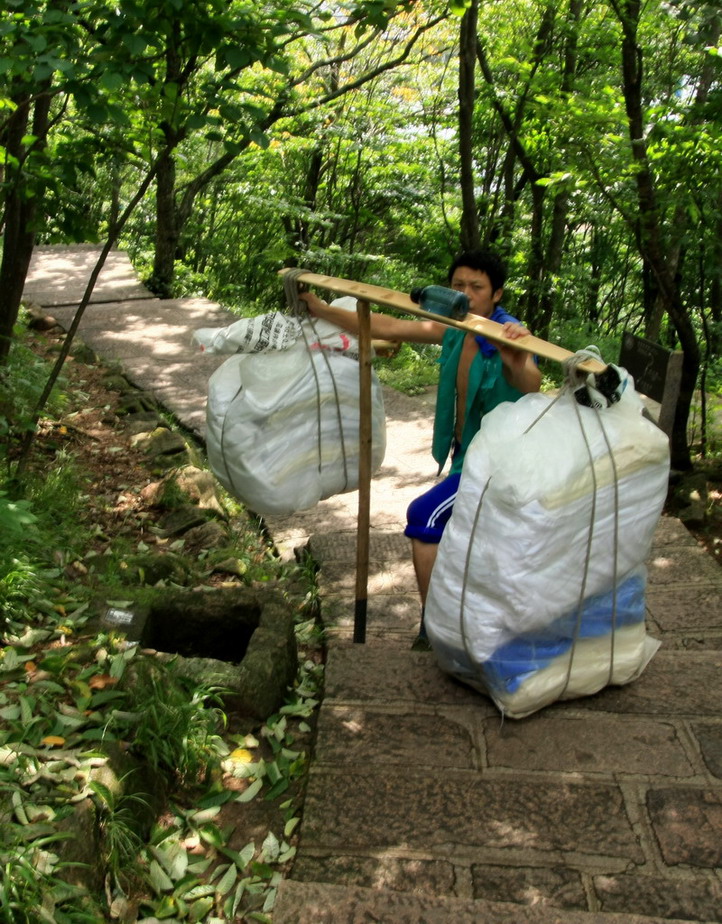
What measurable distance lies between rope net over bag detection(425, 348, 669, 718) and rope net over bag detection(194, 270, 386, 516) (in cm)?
76

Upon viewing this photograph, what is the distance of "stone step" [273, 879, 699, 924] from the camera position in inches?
81.7

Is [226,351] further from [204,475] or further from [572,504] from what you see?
[204,475]

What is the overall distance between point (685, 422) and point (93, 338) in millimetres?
5239

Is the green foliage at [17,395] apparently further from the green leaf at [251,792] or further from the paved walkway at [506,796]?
the green leaf at [251,792]

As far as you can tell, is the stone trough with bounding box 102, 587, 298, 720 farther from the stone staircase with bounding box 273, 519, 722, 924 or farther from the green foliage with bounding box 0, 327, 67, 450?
the green foliage with bounding box 0, 327, 67, 450

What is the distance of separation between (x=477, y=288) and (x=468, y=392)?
391mm

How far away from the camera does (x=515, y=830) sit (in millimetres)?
2518

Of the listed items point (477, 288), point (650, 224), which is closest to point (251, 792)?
point (477, 288)

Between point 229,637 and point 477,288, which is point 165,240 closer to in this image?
point 229,637

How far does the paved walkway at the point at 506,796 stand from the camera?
88.7 inches

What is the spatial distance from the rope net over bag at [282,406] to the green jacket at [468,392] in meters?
0.30

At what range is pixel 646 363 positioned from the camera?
580cm

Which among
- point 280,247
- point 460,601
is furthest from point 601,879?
point 280,247

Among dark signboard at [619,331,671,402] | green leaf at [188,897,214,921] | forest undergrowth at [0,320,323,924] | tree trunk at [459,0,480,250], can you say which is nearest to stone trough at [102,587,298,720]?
forest undergrowth at [0,320,323,924]
